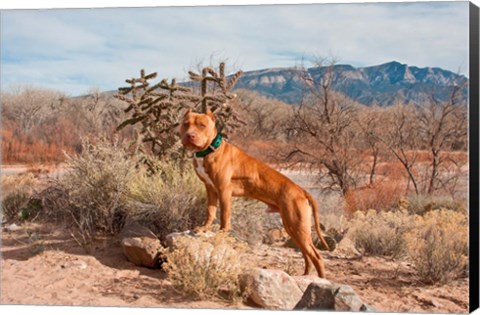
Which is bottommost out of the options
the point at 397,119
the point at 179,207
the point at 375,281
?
the point at 375,281

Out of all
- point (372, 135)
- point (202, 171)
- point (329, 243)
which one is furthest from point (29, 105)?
point (202, 171)

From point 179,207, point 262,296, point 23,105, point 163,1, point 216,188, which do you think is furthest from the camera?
point 23,105

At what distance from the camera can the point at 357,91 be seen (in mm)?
12523

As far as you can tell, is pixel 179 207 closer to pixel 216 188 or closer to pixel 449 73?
pixel 216 188

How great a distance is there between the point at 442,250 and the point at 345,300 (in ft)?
3.97

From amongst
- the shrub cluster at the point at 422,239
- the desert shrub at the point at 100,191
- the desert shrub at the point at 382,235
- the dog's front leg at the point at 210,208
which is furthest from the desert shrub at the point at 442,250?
the desert shrub at the point at 100,191

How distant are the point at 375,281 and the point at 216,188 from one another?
176 centimetres

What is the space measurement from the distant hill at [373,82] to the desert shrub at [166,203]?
2.81 meters

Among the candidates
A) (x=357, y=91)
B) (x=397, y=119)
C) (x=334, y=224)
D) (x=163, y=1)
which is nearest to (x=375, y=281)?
(x=334, y=224)

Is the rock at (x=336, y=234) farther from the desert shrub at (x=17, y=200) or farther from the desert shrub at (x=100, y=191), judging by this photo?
the desert shrub at (x=17, y=200)

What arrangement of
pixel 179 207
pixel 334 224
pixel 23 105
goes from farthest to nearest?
pixel 23 105 → pixel 334 224 → pixel 179 207

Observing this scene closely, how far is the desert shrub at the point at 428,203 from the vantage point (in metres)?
8.40

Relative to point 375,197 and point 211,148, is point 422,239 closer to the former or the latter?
point 211,148

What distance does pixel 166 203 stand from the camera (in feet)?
23.1
